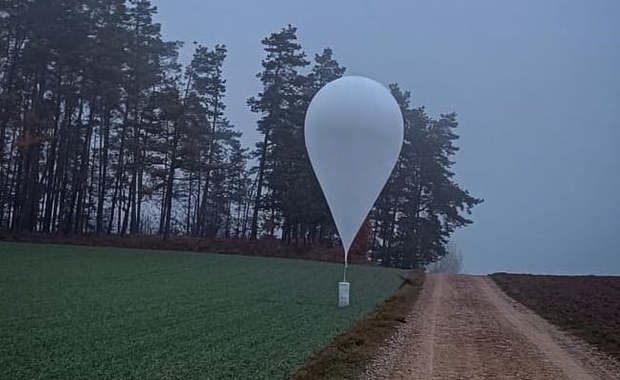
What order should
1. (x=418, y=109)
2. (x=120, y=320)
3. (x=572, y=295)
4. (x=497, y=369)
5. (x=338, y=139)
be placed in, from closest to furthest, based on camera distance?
(x=497, y=369), (x=120, y=320), (x=338, y=139), (x=572, y=295), (x=418, y=109)

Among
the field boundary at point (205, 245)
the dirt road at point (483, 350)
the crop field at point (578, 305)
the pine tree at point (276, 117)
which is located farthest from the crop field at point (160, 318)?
the pine tree at point (276, 117)

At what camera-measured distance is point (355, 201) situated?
17.7 metres

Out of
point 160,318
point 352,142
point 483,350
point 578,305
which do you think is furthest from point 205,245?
point 483,350

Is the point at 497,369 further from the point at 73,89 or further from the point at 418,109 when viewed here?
the point at 418,109

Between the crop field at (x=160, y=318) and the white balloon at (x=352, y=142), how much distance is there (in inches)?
110

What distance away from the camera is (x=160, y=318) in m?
14.4

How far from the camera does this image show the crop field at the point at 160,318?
9.32 metres

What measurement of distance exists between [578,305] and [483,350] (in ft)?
37.2

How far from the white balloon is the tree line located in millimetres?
27252

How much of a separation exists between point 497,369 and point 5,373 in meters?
7.16

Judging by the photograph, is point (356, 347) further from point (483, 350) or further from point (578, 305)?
point (578, 305)

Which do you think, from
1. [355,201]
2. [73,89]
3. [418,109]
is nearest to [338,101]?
[355,201]

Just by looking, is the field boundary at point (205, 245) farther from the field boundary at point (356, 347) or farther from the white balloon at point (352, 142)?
the white balloon at point (352, 142)

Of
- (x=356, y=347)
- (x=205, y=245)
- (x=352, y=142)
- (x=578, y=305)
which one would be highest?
(x=352, y=142)
